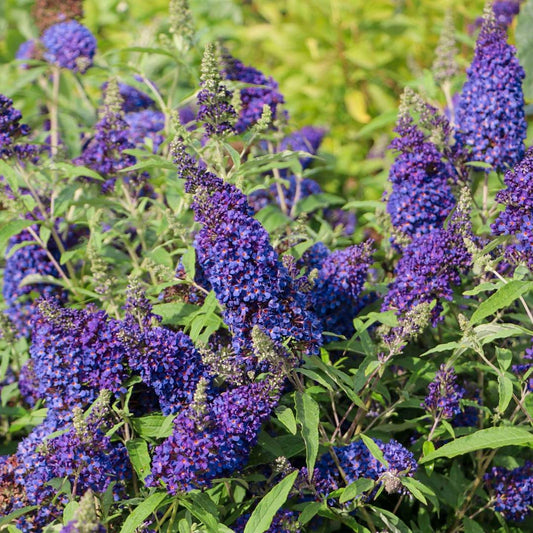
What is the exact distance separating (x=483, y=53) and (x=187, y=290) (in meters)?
2.19

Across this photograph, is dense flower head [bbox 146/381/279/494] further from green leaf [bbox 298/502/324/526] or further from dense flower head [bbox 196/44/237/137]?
dense flower head [bbox 196/44/237/137]

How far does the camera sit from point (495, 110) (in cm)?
418

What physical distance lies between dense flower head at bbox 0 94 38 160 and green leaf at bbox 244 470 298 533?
2.45m

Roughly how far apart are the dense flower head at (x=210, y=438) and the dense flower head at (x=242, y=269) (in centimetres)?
26

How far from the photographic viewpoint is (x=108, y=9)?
957 cm

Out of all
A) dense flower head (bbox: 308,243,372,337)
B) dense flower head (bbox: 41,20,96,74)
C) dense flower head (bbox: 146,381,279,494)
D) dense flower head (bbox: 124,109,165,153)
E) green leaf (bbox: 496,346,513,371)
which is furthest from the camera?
dense flower head (bbox: 41,20,96,74)

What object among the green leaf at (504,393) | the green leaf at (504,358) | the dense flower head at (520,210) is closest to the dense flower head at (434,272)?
the dense flower head at (520,210)

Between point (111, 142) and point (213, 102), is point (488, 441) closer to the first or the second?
point (213, 102)

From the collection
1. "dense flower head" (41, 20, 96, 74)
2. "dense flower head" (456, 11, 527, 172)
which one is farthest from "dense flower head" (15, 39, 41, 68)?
"dense flower head" (456, 11, 527, 172)

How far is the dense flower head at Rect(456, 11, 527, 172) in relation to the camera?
4176mm

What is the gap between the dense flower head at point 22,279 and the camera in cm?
458

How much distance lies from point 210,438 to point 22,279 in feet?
7.14

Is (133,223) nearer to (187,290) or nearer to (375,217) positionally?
(187,290)

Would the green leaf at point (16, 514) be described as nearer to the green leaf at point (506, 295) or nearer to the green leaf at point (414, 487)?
the green leaf at point (414, 487)
